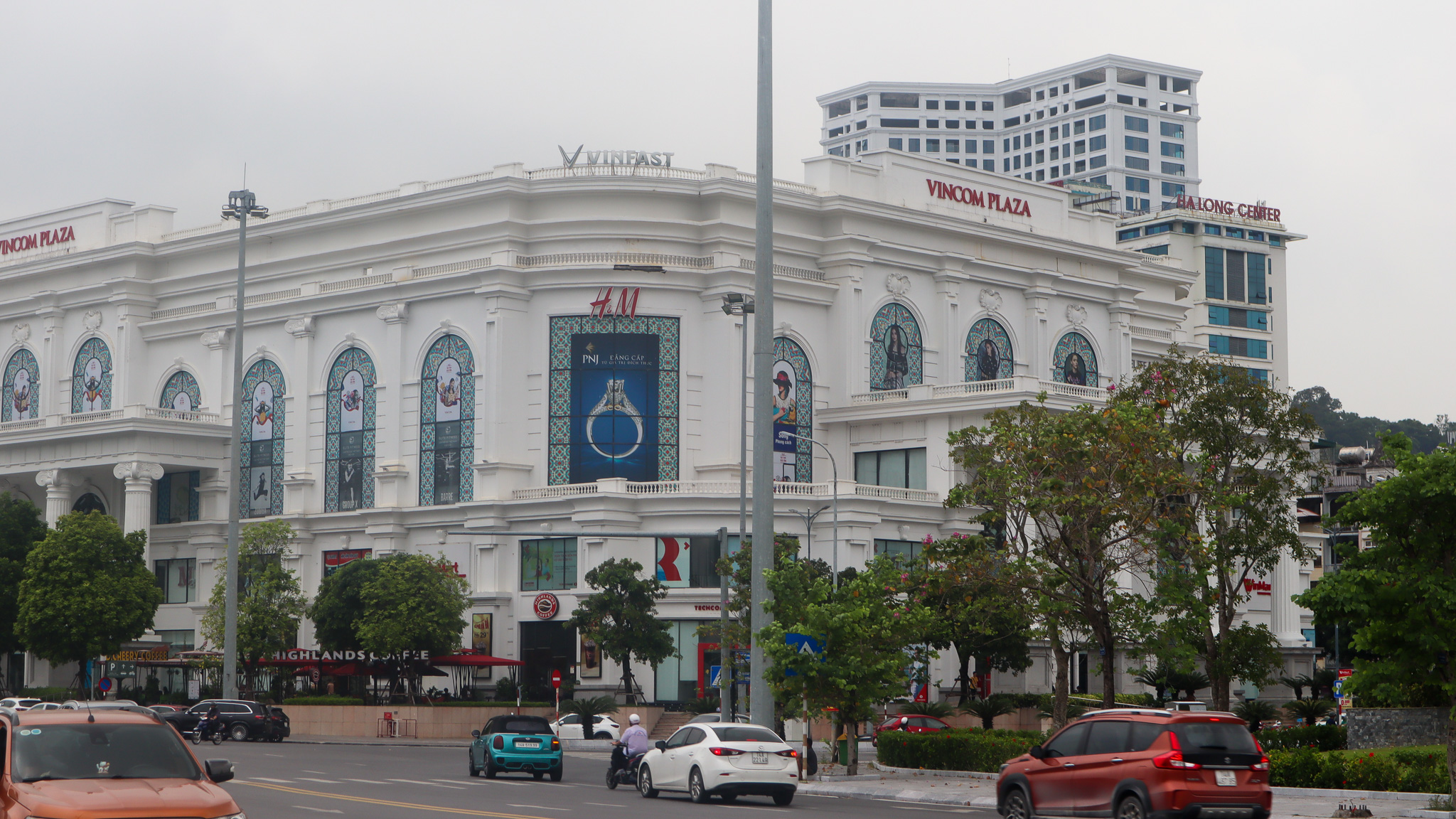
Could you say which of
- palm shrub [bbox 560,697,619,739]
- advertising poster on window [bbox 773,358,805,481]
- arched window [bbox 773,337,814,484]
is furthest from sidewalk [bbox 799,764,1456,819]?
arched window [bbox 773,337,814,484]

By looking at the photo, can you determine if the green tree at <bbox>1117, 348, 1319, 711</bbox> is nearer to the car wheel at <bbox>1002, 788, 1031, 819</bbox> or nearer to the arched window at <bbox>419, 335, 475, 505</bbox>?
the car wheel at <bbox>1002, 788, 1031, 819</bbox>

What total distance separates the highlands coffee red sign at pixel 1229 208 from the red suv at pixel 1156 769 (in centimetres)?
13421

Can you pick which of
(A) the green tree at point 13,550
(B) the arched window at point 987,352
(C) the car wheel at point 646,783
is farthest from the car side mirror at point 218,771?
(B) the arched window at point 987,352

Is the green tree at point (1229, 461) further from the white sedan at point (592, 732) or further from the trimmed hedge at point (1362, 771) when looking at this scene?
the white sedan at point (592, 732)

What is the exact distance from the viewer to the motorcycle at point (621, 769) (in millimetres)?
37156

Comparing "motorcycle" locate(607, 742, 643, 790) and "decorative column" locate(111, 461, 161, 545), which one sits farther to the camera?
"decorative column" locate(111, 461, 161, 545)

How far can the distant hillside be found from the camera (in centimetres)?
17600

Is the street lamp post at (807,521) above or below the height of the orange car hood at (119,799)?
above

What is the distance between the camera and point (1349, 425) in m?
190

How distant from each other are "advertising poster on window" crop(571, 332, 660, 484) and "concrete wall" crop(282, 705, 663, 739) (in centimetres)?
1286

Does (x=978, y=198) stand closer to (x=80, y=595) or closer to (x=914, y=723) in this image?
(x=914, y=723)

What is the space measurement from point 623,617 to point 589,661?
7518 mm

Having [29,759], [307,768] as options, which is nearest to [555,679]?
[307,768]

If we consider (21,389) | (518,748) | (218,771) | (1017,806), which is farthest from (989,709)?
(21,389)
